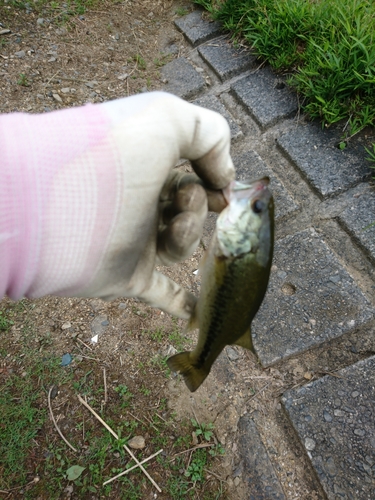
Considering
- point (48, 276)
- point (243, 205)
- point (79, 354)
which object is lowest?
point (79, 354)

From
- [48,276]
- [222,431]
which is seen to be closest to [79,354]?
[222,431]

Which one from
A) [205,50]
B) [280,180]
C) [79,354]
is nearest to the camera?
[79,354]

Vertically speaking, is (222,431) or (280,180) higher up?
(280,180)

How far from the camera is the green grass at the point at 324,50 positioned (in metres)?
3.04

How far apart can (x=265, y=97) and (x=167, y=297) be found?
2430 millimetres

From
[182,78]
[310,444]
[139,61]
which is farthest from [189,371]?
[139,61]

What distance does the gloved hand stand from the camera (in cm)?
143

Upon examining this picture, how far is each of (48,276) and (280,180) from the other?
2141 mm

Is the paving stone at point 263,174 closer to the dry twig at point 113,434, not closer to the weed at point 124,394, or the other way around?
the weed at point 124,394

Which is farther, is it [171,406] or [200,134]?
[171,406]

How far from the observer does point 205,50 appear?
14.0 feet

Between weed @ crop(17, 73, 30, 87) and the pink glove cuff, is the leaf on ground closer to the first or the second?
the pink glove cuff

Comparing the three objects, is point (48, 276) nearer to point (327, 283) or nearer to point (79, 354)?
point (79, 354)

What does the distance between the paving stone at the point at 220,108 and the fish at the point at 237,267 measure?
70.2 inches
